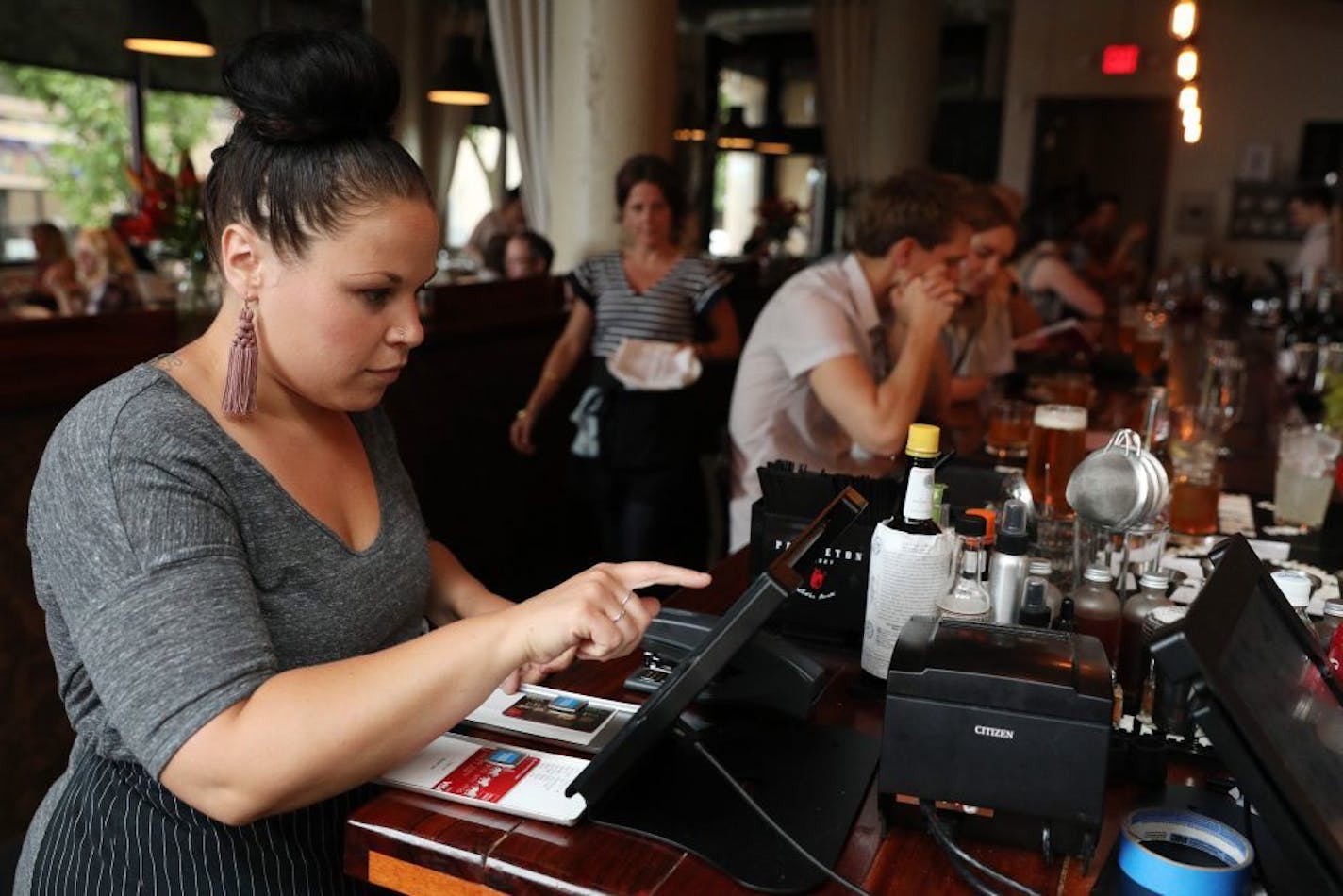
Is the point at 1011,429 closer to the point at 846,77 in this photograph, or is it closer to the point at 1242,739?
the point at 1242,739

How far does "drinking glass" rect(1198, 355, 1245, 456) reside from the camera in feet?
8.71

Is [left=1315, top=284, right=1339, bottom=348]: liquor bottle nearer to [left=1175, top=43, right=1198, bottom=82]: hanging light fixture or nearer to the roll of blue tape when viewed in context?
[left=1175, top=43, right=1198, bottom=82]: hanging light fixture

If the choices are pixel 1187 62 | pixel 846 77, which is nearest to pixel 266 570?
pixel 1187 62

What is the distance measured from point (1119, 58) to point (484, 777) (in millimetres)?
10247

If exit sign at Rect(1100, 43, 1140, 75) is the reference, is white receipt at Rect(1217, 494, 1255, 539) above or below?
below

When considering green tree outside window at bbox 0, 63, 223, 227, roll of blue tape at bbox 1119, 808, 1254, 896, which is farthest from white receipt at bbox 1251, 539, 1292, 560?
green tree outside window at bbox 0, 63, 223, 227

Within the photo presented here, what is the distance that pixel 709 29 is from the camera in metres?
12.9

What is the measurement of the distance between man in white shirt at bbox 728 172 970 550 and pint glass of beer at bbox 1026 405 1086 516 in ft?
1.25

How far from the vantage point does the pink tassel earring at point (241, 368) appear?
119cm

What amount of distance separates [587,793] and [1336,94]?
11.2 m

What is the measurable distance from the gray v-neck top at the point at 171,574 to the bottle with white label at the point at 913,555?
580 millimetres

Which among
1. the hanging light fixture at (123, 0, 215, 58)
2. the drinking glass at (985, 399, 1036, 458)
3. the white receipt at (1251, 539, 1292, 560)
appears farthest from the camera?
the hanging light fixture at (123, 0, 215, 58)

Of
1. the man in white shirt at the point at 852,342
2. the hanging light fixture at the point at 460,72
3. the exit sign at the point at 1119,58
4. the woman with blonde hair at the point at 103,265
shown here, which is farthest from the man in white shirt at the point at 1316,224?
the woman with blonde hair at the point at 103,265

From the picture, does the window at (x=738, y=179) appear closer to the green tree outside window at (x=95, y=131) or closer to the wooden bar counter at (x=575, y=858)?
the green tree outside window at (x=95, y=131)
